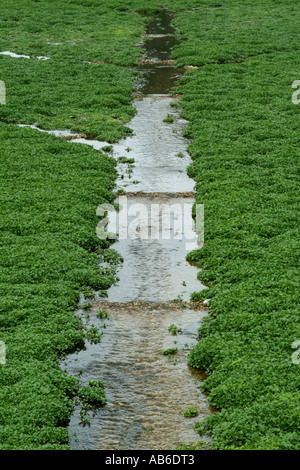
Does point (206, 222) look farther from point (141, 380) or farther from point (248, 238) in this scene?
point (141, 380)

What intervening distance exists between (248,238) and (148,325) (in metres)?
4.13

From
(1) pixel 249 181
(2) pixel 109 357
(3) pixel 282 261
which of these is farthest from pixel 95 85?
(2) pixel 109 357

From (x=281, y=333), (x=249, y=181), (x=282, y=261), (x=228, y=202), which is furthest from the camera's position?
(x=249, y=181)

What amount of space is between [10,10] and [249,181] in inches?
1473

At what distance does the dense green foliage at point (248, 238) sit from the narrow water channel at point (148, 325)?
47 centimetres

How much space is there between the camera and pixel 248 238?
54.0 ft

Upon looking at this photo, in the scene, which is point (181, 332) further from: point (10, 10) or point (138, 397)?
point (10, 10)

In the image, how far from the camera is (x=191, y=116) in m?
26.7
